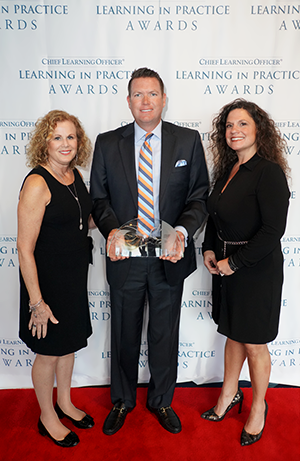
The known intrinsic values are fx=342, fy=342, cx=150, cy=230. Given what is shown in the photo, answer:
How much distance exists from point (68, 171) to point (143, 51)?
1017 mm

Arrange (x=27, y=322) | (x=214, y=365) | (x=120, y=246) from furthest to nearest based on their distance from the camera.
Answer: (x=214, y=365) → (x=27, y=322) → (x=120, y=246)

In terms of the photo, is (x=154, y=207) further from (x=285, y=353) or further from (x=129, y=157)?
(x=285, y=353)

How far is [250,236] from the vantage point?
1.91m

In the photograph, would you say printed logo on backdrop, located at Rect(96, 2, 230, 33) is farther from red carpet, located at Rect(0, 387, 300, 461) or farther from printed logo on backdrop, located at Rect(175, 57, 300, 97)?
red carpet, located at Rect(0, 387, 300, 461)

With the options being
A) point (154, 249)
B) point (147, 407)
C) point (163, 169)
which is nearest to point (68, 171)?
point (163, 169)

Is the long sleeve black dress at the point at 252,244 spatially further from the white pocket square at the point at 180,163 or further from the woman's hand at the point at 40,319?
the woman's hand at the point at 40,319

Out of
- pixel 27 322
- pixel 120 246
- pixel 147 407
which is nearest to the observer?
pixel 120 246

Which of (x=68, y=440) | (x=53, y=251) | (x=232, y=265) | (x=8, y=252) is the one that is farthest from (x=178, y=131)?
(x=68, y=440)

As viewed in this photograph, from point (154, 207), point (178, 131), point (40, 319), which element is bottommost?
point (40, 319)

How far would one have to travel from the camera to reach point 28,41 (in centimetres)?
231

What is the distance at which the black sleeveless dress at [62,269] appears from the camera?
5.86ft

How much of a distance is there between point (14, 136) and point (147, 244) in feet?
4.58

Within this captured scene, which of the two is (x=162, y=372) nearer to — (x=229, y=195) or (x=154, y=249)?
(x=154, y=249)

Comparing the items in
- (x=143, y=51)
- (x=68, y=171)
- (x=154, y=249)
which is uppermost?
(x=143, y=51)
